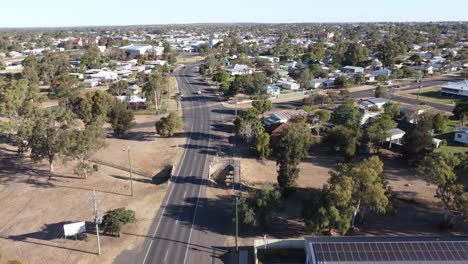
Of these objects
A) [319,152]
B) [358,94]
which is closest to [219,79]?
[358,94]

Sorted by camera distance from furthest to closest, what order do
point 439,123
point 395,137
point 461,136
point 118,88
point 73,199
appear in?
1. point 118,88
2. point 439,123
3. point 461,136
4. point 395,137
5. point 73,199

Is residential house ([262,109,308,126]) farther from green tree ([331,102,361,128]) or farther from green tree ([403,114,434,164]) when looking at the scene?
green tree ([403,114,434,164])

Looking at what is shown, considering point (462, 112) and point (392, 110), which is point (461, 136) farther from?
point (392, 110)

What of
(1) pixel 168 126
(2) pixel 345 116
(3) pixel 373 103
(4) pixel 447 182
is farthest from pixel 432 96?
(1) pixel 168 126

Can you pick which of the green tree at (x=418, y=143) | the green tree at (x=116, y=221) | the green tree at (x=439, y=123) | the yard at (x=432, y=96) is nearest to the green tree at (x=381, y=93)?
the yard at (x=432, y=96)

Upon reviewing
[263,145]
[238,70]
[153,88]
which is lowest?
[263,145]

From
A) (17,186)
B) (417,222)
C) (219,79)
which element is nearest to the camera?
(417,222)

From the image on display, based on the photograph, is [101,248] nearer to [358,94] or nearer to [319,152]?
[319,152]
